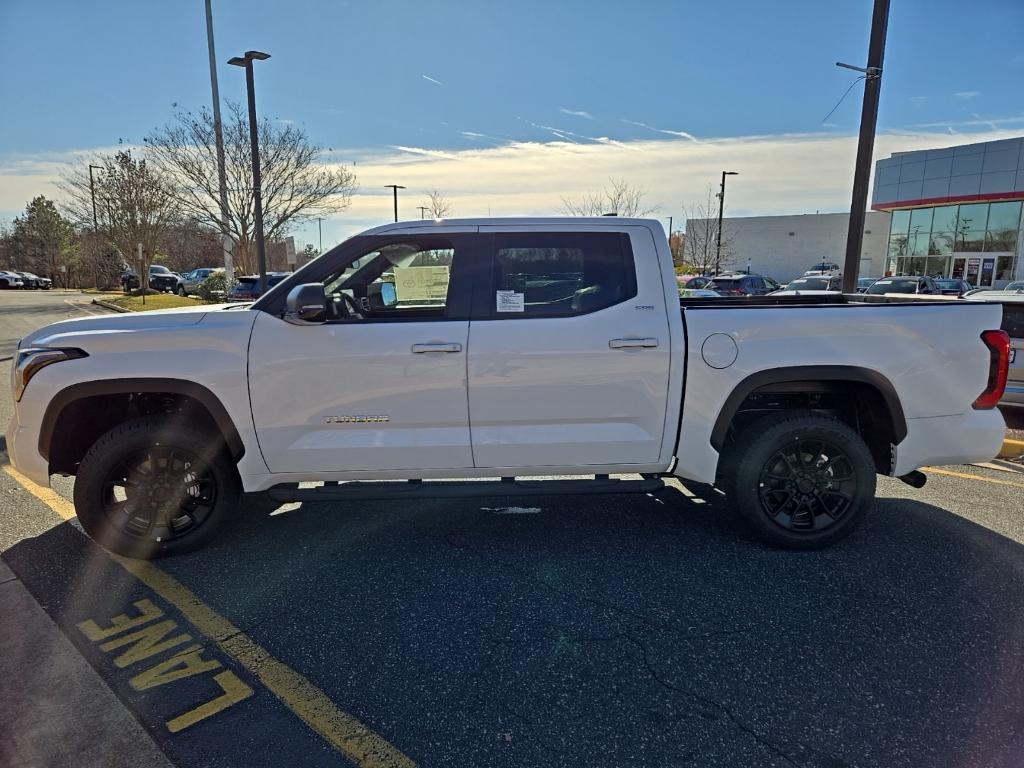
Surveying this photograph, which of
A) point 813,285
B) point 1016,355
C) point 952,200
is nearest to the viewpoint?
point 1016,355

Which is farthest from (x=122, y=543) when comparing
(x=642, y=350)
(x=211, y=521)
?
(x=642, y=350)

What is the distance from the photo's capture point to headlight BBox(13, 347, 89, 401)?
3.66m

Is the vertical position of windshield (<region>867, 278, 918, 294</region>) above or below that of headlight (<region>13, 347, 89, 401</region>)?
above

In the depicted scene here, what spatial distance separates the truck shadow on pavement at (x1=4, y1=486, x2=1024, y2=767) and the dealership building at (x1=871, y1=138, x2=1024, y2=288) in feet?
118

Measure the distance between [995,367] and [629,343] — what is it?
2.16 m

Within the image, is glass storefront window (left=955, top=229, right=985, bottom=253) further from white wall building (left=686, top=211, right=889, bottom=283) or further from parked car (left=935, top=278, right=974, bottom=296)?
white wall building (left=686, top=211, right=889, bottom=283)

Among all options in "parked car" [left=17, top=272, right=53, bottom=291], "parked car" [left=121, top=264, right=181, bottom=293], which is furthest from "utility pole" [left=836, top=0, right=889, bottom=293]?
"parked car" [left=17, top=272, right=53, bottom=291]

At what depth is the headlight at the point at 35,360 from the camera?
3.66 meters

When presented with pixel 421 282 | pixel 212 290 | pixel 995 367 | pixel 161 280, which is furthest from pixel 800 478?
pixel 161 280

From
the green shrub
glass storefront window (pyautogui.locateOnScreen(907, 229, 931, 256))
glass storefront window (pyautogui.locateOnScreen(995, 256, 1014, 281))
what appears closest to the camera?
the green shrub

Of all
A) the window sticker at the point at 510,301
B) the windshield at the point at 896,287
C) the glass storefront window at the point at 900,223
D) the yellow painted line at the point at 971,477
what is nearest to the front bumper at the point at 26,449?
the window sticker at the point at 510,301

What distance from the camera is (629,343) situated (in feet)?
12.1

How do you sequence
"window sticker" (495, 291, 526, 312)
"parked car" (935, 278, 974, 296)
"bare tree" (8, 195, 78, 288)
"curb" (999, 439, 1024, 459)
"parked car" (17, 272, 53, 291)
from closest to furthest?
1. "window sticker" (495, 291, 526, 312)
2. "curb" (999, 439, 1024, 459)
3. "parked car" (935, 278, 974, 296)
4. "parked car" (17, 272, 53, 291)
5. "bare tree" (8, 195, 78, 288)

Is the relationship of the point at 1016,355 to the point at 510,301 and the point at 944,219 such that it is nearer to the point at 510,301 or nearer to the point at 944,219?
the point at 510,301
